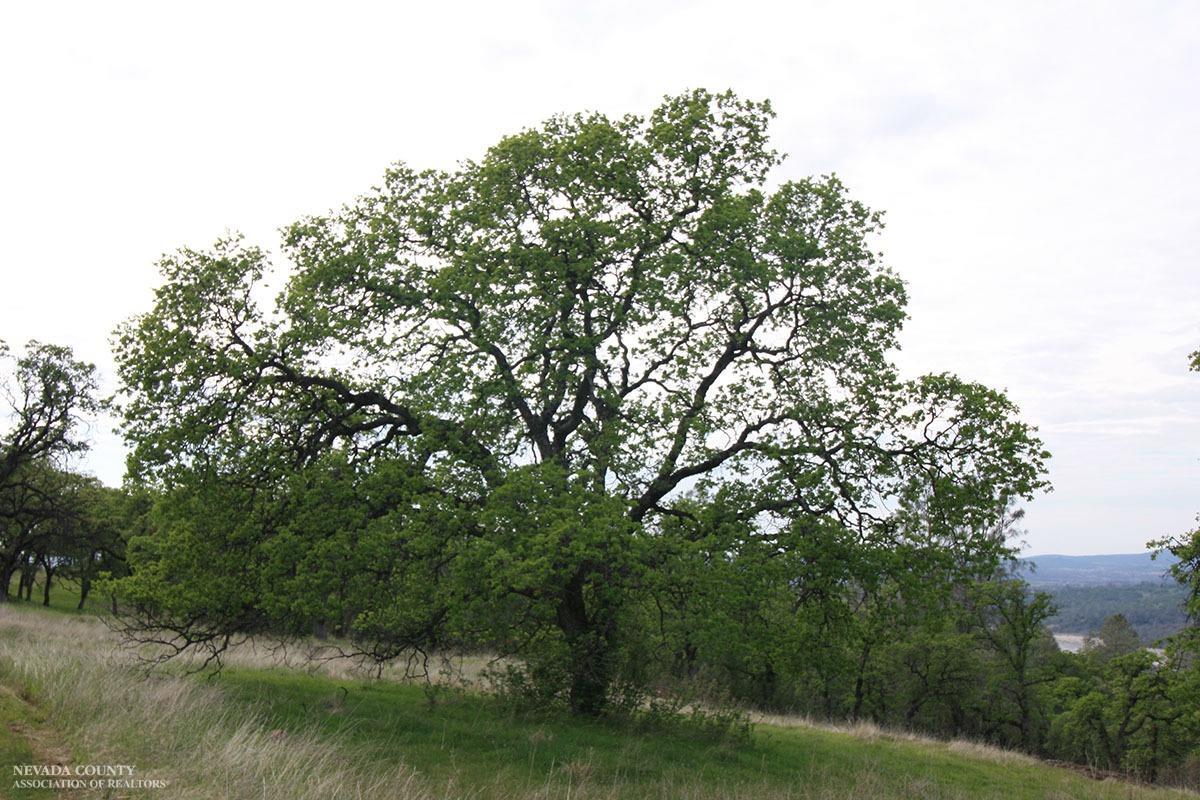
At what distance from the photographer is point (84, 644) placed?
969 inches

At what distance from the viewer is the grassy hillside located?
10203 mm

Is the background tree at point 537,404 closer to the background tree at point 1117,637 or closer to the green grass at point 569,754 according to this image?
the green grass at point 569,754

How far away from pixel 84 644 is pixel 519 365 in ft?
56.1

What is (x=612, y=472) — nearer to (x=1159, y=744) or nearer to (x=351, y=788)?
(x=351, y=788)

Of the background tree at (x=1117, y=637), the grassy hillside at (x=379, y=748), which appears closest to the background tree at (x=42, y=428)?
the grassy hillside at (x=379, y=748)

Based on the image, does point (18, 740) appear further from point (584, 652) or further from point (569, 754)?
point (584, 652)

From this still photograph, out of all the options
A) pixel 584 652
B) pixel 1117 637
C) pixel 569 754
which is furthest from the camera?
pixel 1117 637

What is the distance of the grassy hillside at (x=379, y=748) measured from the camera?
1020cm

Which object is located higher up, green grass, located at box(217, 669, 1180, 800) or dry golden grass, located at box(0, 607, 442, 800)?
dry golden grass, located at box(0, 607, 442, 800)

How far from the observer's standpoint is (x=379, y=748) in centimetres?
1395

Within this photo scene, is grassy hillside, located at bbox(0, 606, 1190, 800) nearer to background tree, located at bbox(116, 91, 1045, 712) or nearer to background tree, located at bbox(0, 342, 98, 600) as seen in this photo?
background tree, located at bbox(116, 91, 1045, 712)

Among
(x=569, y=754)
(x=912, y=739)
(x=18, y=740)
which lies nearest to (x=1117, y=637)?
(x=912, y=739)

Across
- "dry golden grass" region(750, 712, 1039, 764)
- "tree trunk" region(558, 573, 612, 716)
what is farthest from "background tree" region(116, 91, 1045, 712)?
"dry golden grass" region(750, 712, 1039, 764)

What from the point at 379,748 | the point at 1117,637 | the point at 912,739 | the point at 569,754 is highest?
the point at 379,748
